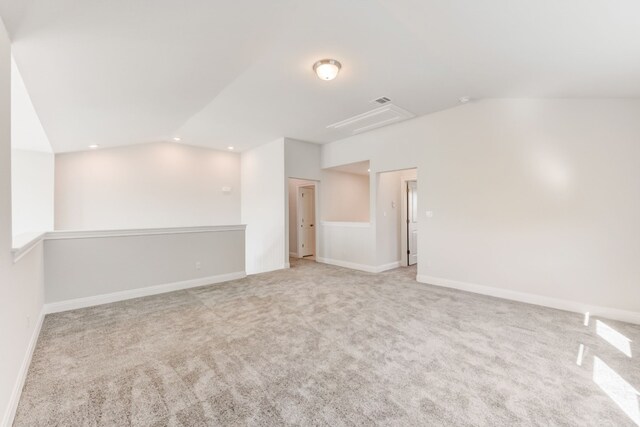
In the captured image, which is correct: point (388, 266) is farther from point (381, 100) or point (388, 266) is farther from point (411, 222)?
point (381, 100)

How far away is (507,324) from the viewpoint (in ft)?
9.91

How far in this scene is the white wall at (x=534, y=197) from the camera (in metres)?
3.15

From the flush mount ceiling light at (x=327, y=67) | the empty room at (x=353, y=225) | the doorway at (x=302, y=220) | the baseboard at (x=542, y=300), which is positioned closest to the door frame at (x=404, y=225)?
the empty room at (x=353, y=225)

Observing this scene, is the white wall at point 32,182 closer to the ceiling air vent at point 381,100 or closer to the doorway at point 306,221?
the ceiling air vent at point 381,100

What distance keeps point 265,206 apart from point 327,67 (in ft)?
14.1

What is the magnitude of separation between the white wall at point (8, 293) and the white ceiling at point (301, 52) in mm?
516

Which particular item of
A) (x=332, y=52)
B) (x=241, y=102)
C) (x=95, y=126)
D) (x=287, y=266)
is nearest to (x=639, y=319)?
(x=332, y=52)

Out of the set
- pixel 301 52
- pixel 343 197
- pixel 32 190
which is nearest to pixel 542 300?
pixel 301 52

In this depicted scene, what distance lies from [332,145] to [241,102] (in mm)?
2819

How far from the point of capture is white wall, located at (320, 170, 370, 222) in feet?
22.7

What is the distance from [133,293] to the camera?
3984mm

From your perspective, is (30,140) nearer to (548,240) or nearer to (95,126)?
(95,126)

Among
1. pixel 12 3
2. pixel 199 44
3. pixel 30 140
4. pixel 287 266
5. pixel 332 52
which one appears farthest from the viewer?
pixel 287 266

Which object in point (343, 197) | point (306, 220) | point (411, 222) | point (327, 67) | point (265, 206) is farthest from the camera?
point (306, 220)
